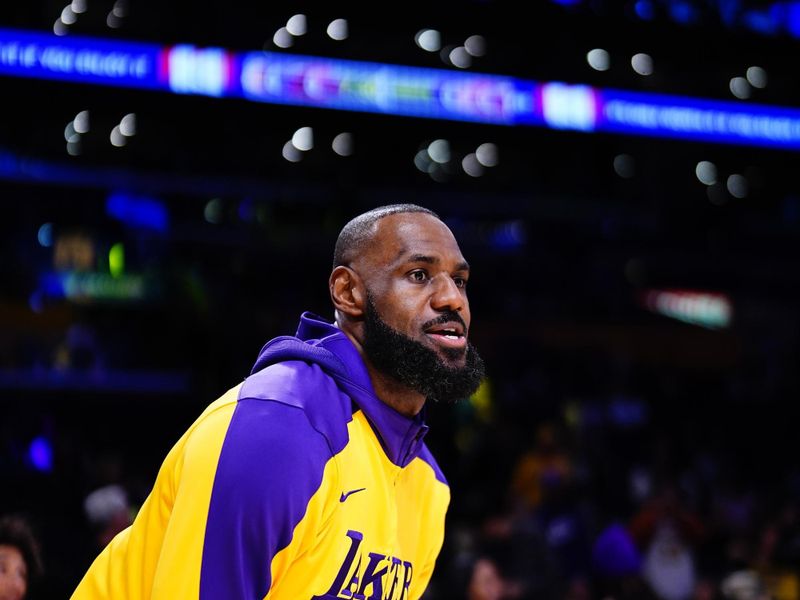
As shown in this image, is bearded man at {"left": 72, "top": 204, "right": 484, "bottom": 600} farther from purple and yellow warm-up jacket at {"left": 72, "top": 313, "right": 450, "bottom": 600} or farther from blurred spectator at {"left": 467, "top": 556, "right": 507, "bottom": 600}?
blurred spectator at {"left": 467, "top": 556, "right": 507, "bottom": 600}

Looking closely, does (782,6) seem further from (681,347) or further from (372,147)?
(681,347)

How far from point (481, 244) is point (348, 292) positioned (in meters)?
13.7

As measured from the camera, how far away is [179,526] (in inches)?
69.3

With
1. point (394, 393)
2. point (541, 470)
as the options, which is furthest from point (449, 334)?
point (541, 470)

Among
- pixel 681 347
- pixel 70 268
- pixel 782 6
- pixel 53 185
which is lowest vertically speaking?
pixel 681 347

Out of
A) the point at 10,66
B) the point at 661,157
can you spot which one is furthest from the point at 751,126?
the point at 10,66

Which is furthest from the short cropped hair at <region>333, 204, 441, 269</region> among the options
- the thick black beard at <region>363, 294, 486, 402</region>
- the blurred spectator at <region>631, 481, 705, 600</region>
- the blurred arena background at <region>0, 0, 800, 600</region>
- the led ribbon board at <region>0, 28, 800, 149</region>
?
the led ribbon board at <region>0, 28, 800, 149</region>

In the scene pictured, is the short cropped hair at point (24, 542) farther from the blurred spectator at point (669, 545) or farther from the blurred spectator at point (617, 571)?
the blurred spectator at point (669, 545)

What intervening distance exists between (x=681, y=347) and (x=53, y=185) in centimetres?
1069

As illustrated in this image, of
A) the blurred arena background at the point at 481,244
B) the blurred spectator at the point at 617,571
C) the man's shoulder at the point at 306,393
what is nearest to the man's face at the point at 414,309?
the man's shoulder at the point at 306,393

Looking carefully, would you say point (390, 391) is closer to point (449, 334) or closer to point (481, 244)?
point (449, 334)

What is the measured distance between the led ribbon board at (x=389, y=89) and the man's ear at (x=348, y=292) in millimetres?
6281

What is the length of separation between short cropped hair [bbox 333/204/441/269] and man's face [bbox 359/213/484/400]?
2cm

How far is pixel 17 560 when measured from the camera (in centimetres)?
273
